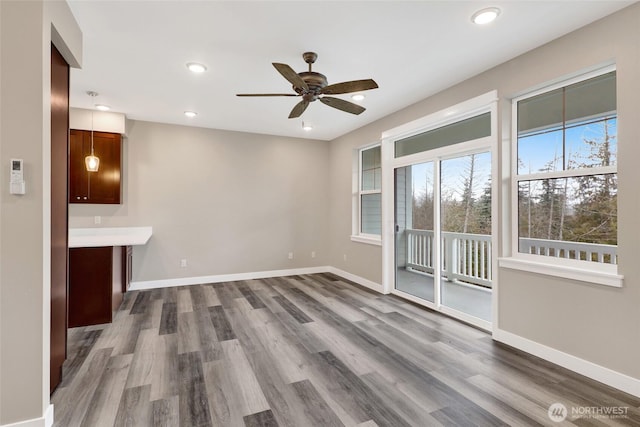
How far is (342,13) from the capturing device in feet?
7.61

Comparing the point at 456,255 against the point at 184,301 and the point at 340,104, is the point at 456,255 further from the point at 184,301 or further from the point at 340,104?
the point at 184,301

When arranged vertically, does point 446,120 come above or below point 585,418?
above

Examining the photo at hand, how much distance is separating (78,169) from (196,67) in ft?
9.25

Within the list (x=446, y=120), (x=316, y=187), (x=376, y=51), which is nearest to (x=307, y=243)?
(x=316, y=187)

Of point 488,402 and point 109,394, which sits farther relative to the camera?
point 109,394

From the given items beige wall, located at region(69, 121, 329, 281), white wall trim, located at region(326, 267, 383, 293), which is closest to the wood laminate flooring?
white wall trim, located at region(326, 267, 383, 293)

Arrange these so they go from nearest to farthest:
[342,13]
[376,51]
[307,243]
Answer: [342,13]
[376,51]
[307,243]

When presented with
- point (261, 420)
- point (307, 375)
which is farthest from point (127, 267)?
point (261, 420)

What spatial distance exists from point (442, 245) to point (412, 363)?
1816 mm
